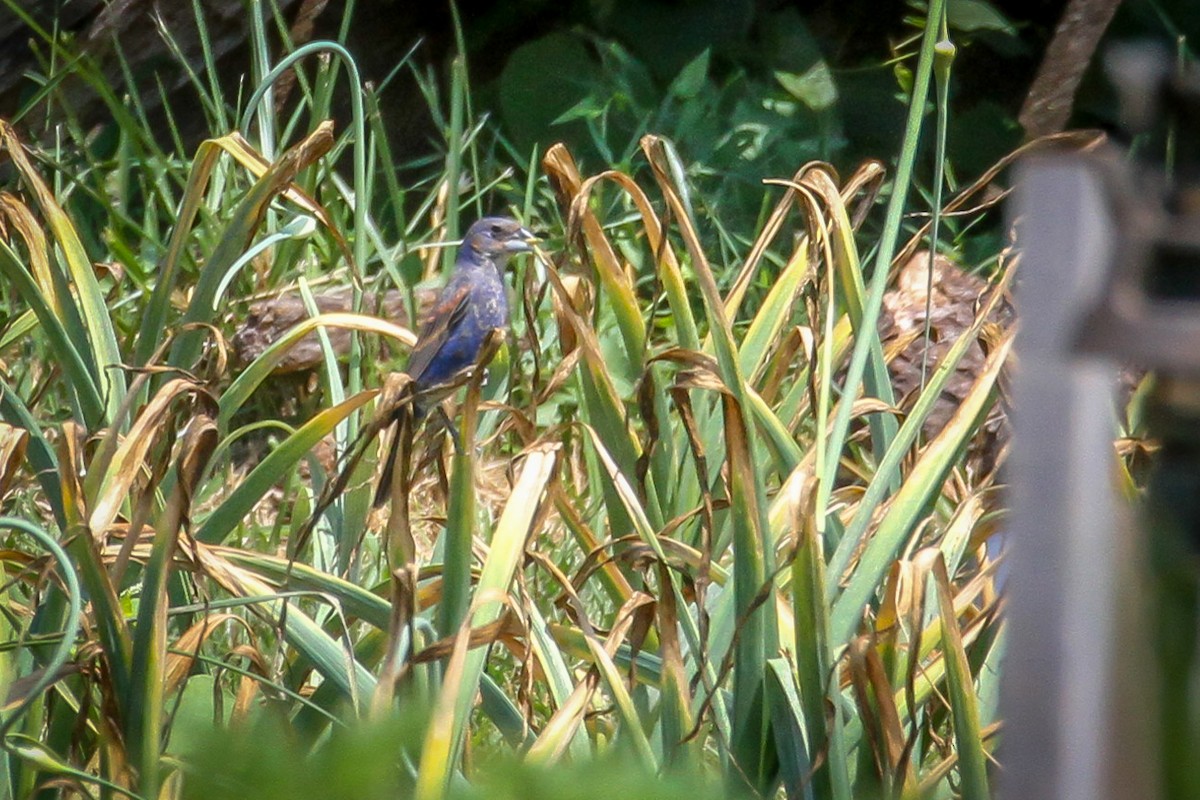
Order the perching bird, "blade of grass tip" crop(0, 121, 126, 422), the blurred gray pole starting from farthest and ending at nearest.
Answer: the perching bird → "blade of grass tip" crop(0, 121, 126, 422) → the blurred gray pole

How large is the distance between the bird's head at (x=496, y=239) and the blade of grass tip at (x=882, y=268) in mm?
1368

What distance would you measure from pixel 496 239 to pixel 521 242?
0.27ft

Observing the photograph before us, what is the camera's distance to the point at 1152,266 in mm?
445

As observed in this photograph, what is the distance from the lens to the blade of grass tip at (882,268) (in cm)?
174

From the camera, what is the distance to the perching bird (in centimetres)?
301

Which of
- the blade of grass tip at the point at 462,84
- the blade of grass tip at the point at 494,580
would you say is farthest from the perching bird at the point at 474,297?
the blade of grass tip at the point at 494,580

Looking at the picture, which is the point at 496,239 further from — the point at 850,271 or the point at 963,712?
the point at 963,712

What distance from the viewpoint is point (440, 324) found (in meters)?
2.89

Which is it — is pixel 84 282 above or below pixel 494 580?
above

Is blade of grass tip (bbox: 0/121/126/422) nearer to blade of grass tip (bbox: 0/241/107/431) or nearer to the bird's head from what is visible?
blade of grass tip (bbox: 0/241/107/431)

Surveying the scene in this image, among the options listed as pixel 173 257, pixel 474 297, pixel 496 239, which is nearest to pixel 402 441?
pixel 173 257

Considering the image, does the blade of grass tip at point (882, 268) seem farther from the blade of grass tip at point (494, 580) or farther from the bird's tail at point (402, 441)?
the bird's tail at point (402, 441)

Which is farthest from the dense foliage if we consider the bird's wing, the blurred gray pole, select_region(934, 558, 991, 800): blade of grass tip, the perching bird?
the blurred gray pole

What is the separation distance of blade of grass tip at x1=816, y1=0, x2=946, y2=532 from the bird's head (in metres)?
1.37
